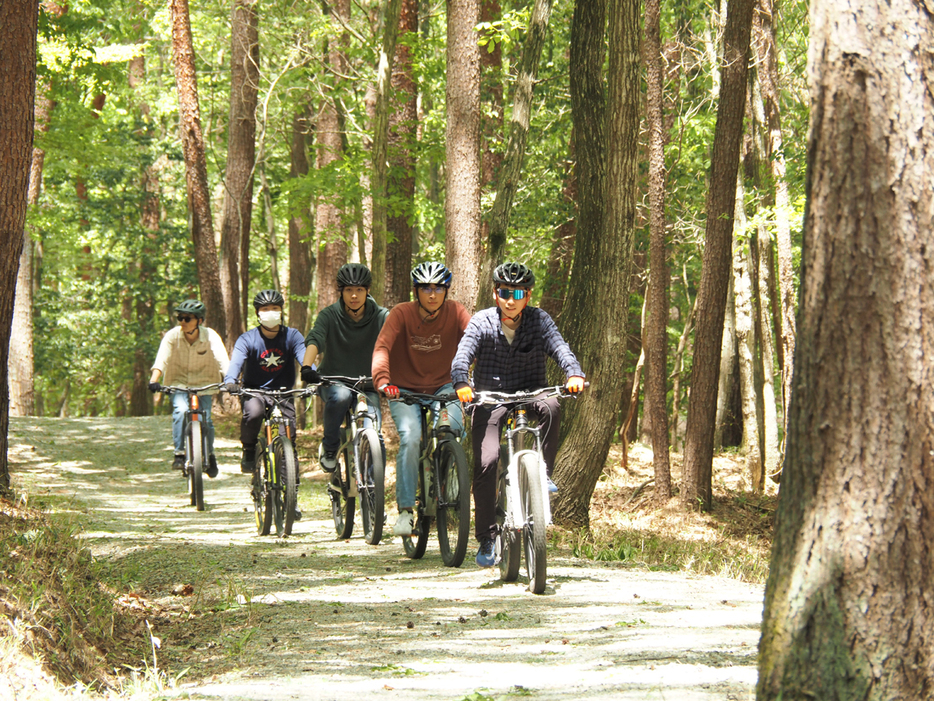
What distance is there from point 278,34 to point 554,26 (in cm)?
755

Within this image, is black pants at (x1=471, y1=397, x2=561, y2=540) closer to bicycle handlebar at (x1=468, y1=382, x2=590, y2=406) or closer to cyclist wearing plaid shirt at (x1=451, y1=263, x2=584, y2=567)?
cyclist wearing plaid shirt at (x1=451, y1=263, x2=584, y2=567)

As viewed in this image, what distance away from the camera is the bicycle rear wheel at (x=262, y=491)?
9383 millimetres

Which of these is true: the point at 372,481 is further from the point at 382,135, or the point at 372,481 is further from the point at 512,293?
the point at 382,135

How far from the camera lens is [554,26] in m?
19.9

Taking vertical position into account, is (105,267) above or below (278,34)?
below

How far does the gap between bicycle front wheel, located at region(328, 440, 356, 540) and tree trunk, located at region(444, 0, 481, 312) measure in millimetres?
3816

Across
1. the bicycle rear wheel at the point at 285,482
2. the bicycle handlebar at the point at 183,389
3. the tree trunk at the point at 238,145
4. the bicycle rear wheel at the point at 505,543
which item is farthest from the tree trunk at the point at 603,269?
the tree trunk at the point at 238,145

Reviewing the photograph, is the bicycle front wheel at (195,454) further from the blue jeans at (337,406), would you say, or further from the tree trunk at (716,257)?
the tree trunk at (716,257)

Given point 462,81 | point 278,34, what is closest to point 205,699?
point 462,81

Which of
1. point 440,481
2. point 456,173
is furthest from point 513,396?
point 456,173

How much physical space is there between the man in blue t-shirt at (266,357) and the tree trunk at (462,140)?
320cm

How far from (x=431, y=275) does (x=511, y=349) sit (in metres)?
1.03

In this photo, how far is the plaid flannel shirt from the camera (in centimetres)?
702

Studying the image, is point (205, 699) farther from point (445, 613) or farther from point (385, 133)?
point (385, 133)
